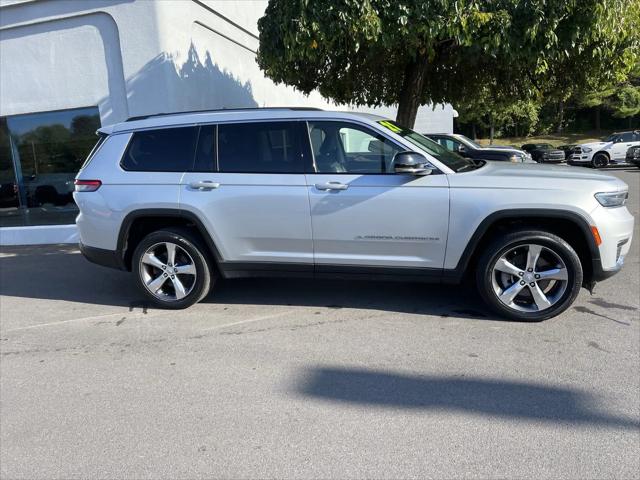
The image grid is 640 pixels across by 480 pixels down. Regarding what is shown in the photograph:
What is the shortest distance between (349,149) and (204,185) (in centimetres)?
138

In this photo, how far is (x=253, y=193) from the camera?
4691 mm

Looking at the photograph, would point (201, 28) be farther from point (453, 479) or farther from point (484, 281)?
point (453, 479)

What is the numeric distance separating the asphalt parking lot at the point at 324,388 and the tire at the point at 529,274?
190mm

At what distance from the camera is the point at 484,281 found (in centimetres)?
443

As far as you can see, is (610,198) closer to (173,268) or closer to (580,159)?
(173,268)

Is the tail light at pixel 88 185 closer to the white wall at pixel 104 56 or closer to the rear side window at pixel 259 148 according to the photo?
the rear side window at pixel 259 148

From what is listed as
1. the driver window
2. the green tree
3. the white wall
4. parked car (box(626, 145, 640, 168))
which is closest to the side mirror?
the driver window

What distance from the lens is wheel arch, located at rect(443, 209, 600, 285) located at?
13.8ft

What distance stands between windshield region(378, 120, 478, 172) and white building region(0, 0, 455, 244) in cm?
497

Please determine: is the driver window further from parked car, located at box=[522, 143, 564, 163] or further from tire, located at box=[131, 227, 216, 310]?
parked car, located at box=[522, 143, 564, 163]

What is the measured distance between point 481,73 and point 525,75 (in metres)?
0.72

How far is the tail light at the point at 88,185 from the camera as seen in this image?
511 centimetres

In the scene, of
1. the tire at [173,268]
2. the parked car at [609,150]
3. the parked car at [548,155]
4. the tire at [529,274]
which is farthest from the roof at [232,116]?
the parked car at [548,155]

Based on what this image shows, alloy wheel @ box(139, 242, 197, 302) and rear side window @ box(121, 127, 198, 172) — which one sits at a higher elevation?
rear side window @ box(121, 127, 198, 172)
